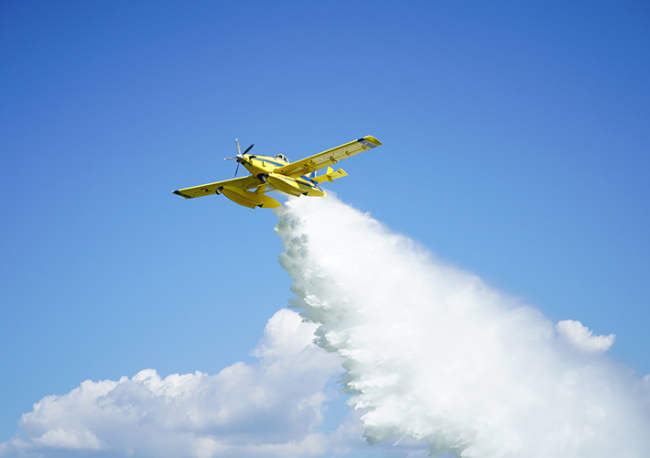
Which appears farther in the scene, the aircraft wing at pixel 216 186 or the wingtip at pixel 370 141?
the aircraft wing at pixel 216 186

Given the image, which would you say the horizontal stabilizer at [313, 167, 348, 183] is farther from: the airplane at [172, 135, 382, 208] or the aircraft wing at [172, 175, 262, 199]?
the aircraft wing at [172, 175, 262, 199]

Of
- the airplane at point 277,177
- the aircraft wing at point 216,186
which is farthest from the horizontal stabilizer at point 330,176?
the aircraft wing at point 216,186

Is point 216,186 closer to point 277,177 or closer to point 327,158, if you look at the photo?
point 277,177

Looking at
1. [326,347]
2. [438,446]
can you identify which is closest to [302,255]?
[326,347]

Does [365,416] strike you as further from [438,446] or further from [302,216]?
[302,216]

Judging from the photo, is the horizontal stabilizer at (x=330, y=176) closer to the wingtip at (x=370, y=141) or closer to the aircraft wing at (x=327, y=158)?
the aircraft wing at (x=327, y=158)

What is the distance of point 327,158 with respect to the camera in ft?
116

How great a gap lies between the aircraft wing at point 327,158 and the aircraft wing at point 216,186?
2.43 m

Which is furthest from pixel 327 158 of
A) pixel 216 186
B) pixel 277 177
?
pixel 216 186

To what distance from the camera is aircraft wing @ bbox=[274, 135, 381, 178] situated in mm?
33125

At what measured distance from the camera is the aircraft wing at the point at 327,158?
109 feet

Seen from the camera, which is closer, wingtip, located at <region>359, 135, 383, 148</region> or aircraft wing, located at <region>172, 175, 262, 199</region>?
wingtip, located at <region>359, 135, 383, 148</region>

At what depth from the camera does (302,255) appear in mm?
38812

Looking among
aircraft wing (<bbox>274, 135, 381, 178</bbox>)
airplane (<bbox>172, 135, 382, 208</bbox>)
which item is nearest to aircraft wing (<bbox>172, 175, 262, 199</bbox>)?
airplane (<bbox>172, 135, 382, 208</bbox>)
